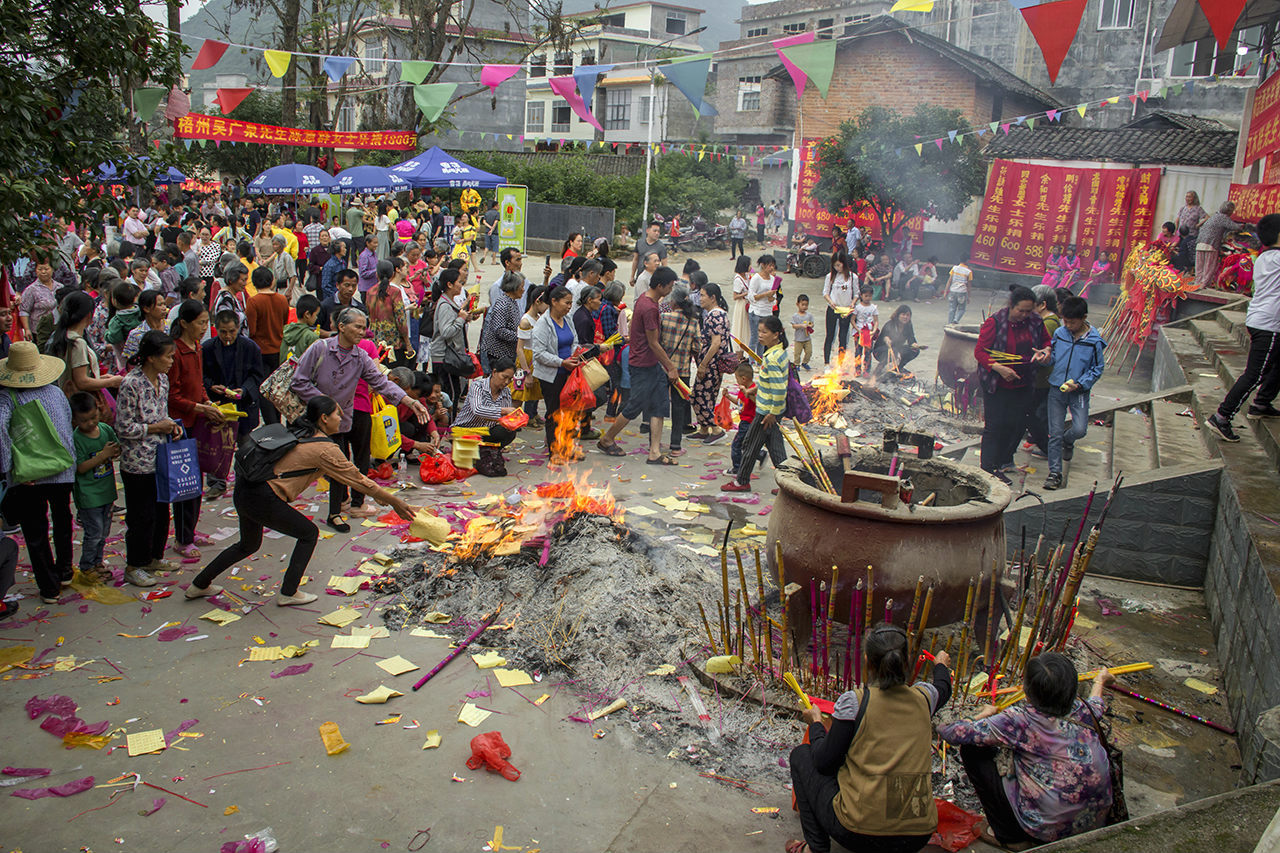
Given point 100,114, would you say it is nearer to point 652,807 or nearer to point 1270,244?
point 652,807

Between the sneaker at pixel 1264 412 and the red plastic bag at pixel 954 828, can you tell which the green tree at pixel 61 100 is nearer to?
the red plastic bag at pixel 954 828

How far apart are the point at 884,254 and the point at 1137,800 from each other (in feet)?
67.5

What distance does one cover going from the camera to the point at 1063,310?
25.3ft

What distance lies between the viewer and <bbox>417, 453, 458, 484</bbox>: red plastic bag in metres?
8.24

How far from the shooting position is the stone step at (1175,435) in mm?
7383

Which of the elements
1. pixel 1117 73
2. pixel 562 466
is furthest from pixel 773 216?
pixel 562 466

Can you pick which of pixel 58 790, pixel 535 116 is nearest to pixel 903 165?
pixel 58 790

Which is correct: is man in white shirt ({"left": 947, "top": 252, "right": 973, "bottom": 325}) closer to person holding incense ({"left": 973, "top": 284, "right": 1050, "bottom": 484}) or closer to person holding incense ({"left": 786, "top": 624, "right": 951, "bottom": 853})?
person holding incense ({"left": 973, "top": 284, "right": 1050, "bottom": 484})

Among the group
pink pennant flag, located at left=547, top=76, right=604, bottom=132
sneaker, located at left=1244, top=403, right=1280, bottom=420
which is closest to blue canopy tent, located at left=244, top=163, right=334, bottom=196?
pink pennant flag, located at left=547, top=76, right=604, bottom=132

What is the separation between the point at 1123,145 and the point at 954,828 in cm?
2296

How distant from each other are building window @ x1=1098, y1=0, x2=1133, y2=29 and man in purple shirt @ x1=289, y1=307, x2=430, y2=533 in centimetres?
2743

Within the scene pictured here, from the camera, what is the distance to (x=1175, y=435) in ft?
26.6

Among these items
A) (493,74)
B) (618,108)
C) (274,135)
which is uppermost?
(618,108)

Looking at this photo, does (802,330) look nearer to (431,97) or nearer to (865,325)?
(865,325)
